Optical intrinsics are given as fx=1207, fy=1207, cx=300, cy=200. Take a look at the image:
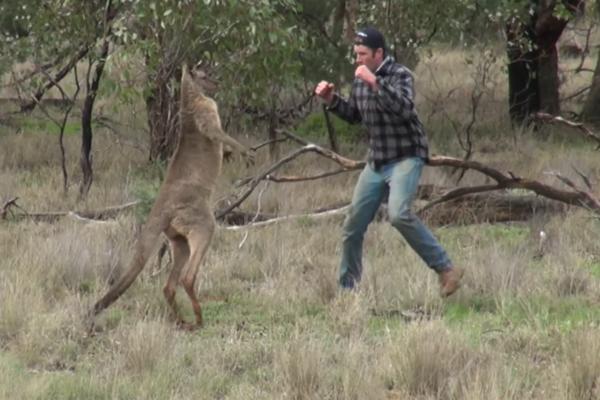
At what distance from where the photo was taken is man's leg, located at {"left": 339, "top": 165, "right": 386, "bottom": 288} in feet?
27.9

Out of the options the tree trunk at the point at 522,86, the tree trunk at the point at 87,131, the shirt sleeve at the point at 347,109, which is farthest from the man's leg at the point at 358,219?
the tree trunk at the point at 522,86

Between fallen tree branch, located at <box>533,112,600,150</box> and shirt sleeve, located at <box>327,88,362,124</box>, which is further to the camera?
fallen tree branch, located at <box>533,112,600,150</box>

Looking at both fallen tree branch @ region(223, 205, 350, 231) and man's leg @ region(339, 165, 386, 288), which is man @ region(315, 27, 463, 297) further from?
fallen tree branch @ region(223, 205, 350, 231)

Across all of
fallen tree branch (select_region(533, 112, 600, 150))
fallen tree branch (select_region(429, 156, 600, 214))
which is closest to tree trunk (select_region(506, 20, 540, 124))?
fallen tree branch (select_region(533, 112, 600, 150))

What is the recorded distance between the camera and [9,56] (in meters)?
16.2

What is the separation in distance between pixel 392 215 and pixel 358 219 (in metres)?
0.40

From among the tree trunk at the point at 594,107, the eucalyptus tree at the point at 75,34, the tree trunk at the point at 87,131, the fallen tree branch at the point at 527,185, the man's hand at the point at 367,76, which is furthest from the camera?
the tree trunk at the point at 594,107

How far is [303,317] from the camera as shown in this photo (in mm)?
8039

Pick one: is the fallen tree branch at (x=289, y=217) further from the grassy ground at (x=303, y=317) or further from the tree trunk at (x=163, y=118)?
the tree trunk at (x=163, y=118)

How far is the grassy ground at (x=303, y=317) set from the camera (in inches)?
248

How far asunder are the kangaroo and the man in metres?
0.85

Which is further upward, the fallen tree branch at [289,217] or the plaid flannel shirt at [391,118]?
the plaid flannel shirt at [391,118]

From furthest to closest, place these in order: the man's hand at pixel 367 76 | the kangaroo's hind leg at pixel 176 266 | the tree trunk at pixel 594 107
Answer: the tree trunk at pixel 594 107, the kangaroo's hind leg at pixel 176 266, the man's hand at pixel 367 76

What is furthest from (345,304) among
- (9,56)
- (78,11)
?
(9,56)
